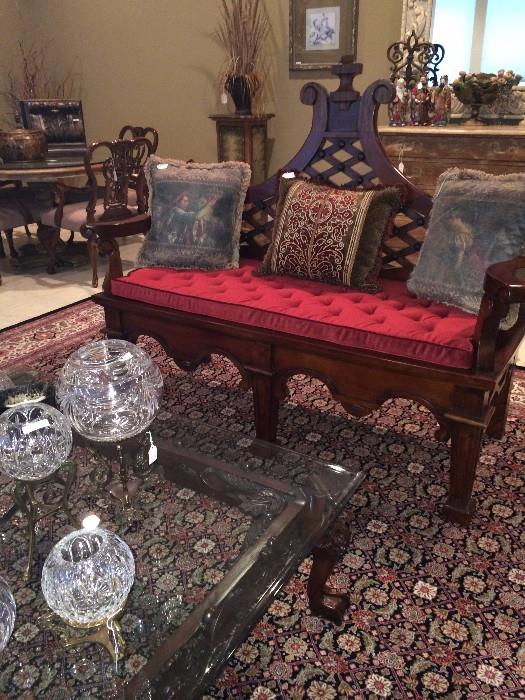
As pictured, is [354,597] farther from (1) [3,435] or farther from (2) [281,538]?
(1) [3,435]

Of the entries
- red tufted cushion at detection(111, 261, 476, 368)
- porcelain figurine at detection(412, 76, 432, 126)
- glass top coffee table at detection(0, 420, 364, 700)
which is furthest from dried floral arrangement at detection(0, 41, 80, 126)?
glass top coffee table at detection(0, 420, 364, 700)

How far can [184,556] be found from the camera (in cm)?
122

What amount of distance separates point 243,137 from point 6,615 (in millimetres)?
4346

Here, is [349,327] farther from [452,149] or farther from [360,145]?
[452,149]

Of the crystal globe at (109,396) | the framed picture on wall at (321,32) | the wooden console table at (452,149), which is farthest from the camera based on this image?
the framed picture on wall at (321,32)

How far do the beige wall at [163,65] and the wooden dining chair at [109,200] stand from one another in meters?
1.41

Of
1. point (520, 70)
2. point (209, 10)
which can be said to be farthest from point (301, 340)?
point (209, 10)

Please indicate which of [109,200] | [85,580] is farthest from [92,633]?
[109,200]

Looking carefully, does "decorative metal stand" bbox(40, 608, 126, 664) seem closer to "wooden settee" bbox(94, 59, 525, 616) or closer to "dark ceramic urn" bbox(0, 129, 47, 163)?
"wooden settee" bbox(94, 59, 525, 616)

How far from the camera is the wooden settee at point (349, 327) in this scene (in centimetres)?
172

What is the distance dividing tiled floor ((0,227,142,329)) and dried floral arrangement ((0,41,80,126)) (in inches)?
95.2

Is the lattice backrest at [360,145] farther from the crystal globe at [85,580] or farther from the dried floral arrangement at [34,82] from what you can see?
the dried floral arrangement at [34,82]

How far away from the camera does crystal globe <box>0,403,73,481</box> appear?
136 centimetres

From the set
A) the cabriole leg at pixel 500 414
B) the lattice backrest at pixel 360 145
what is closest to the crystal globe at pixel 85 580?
the cabriole leg at pixel 500 414
